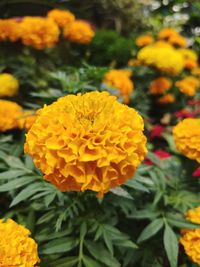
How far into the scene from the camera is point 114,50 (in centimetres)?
365

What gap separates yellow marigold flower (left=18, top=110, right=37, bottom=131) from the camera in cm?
218

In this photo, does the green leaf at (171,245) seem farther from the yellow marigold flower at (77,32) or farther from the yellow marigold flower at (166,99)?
the yellow marigold flower at (166,99)

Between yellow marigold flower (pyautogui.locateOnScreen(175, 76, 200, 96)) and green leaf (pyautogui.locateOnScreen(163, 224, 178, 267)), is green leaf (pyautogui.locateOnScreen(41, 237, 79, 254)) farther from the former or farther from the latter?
yellow marigold flower (pyautogui.locateOnScreen(175, 76, 200, 96))

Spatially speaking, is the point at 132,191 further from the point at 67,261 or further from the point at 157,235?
the point at 67,261

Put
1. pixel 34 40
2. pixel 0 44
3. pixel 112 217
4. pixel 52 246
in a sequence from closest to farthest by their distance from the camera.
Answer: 1. pixel 52 246
2. pixel 112 217
3. pixel 34 40
4. pixel 0 44

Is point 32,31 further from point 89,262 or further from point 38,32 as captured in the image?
point 89,262

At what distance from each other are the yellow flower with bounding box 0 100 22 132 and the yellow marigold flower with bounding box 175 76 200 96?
143 cm

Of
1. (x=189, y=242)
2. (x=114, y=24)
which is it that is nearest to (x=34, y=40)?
(x=189, y=242)

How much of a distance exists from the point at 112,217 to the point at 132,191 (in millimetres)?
207

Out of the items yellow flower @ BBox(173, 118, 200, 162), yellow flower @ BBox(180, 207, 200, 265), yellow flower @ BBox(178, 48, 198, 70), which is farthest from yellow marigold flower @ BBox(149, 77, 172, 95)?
yellow flower @ BBox(180, 207, 200, 265)

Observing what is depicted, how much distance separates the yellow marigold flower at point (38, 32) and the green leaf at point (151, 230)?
1.40 meters

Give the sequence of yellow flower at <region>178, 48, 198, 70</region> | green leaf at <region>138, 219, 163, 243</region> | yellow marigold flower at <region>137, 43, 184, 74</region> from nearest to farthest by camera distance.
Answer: green leaf at <region>138, 219, 163, 243</region>, yellow marigold flower at <region>137, 43, 184, 74</region>, yellow flower at <region>178, 48, 198, 70</region>

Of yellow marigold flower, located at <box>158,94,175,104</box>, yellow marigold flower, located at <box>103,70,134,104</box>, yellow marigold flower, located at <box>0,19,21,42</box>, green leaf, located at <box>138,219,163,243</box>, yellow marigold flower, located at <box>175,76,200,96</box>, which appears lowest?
yellow marigold flower, located at <box>158,94,175,104</box>

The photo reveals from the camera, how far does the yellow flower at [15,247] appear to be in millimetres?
1507
